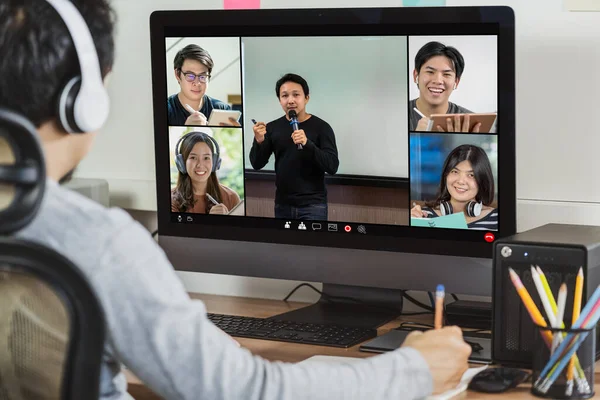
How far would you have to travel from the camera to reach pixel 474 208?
152 cm

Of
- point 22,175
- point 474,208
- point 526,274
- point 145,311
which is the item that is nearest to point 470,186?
point 474,208

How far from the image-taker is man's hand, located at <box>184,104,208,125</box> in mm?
1742

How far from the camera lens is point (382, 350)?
150 cm

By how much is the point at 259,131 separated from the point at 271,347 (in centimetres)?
40

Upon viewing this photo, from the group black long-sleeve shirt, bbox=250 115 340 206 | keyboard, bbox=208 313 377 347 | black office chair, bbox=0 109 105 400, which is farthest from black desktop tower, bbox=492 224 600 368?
black office chair, bbox=0 109 105 400

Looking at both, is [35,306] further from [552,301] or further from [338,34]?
[338,34]

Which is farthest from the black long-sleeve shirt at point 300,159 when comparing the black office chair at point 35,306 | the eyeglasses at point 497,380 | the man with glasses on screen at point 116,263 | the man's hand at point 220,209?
the black office chair at point 35,306

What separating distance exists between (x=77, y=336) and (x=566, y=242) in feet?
2.61

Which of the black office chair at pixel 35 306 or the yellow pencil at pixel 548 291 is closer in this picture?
the black office chair at pixel 35 306

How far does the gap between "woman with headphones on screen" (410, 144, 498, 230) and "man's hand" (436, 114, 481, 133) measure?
28 millimetres

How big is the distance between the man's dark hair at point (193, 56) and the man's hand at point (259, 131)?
0.14 metres

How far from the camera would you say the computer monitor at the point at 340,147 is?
4.96 feet

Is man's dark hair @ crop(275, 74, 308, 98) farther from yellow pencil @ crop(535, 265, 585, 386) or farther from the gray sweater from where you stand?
the gray sweater

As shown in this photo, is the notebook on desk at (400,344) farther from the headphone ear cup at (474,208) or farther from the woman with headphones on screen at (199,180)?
the woman with headphones on screen at (199,180)
